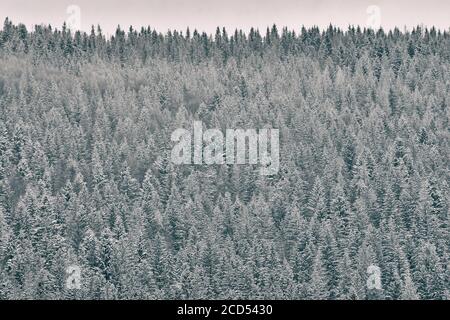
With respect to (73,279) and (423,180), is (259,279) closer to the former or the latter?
(73,279)

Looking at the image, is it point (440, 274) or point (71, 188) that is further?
point (71, 188)

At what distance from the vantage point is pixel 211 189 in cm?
19150

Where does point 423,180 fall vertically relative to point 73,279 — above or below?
above

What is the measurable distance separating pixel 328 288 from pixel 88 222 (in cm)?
3408

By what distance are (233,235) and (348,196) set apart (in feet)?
82.2

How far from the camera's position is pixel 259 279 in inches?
5891
